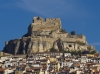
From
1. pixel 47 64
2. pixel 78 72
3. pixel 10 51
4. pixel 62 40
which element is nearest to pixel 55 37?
pixel 62 40

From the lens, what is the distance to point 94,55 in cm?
9894

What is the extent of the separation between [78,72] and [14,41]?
1146 inches

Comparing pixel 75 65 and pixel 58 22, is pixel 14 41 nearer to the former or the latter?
pixel 58 22

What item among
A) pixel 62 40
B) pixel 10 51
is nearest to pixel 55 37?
Answer: pixel 62 40

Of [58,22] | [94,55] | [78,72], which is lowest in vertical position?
[78,72]

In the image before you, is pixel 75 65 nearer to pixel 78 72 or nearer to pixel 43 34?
pixel 78 72

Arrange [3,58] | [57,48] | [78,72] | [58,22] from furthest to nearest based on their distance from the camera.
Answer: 1. [58,22]
2. [57,48]
3. [3,58]
4. [78,72]

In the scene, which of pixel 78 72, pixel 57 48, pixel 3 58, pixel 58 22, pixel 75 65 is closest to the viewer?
pixel 78 72

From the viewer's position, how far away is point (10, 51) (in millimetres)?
107562

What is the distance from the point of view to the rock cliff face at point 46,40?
103238mm

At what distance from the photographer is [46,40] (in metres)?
104

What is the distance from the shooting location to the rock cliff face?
10324 cm

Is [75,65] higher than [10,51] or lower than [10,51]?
lower

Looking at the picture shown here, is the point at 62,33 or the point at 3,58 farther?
the point at 62,33
